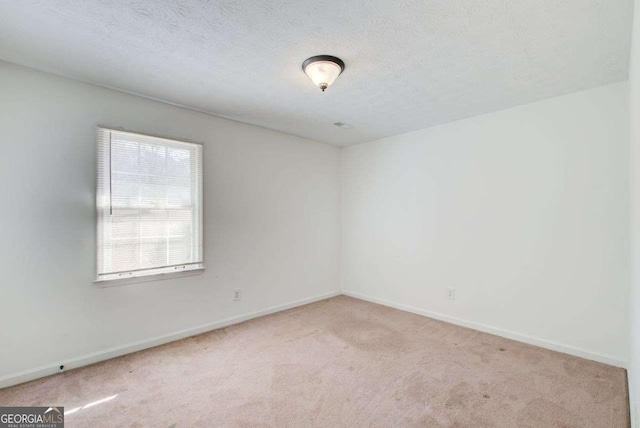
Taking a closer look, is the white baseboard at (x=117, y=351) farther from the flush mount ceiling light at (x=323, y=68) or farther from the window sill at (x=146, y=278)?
the flush mount ceiling light at (x=323, y=68)

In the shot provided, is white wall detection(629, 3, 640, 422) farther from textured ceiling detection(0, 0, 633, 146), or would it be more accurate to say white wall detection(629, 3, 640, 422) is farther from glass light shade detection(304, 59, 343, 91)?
glass light shade detection(304, 59, 343, 91)

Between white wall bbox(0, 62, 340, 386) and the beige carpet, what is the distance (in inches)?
A: 12.3

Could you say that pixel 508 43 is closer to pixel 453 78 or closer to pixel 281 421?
pixel 453 78

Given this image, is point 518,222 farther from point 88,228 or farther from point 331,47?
point 88,228

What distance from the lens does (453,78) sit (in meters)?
2.49

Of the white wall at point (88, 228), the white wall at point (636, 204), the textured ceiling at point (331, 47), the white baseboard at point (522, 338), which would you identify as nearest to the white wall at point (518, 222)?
the white baseboard at point (522, 338)

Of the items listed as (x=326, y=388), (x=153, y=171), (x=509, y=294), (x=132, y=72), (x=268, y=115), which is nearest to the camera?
(x=326, y=388)

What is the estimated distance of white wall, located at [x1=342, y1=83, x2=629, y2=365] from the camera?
2.59 meters

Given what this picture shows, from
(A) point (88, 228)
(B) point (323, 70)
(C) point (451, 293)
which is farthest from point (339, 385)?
(A) point (88, 228)

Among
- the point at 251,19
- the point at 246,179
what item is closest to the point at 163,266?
the point at 246,179

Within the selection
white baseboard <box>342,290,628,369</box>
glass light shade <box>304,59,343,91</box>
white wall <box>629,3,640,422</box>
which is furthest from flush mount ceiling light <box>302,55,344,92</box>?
white baseboard <box>342,290,628,369</box>

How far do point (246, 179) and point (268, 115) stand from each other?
32.4 inches

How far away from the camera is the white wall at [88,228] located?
2.28 meters

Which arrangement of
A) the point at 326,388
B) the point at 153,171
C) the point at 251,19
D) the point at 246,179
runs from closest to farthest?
the point at 251,19
the point at 326,388
the point at 153,171
the point at 246,179
